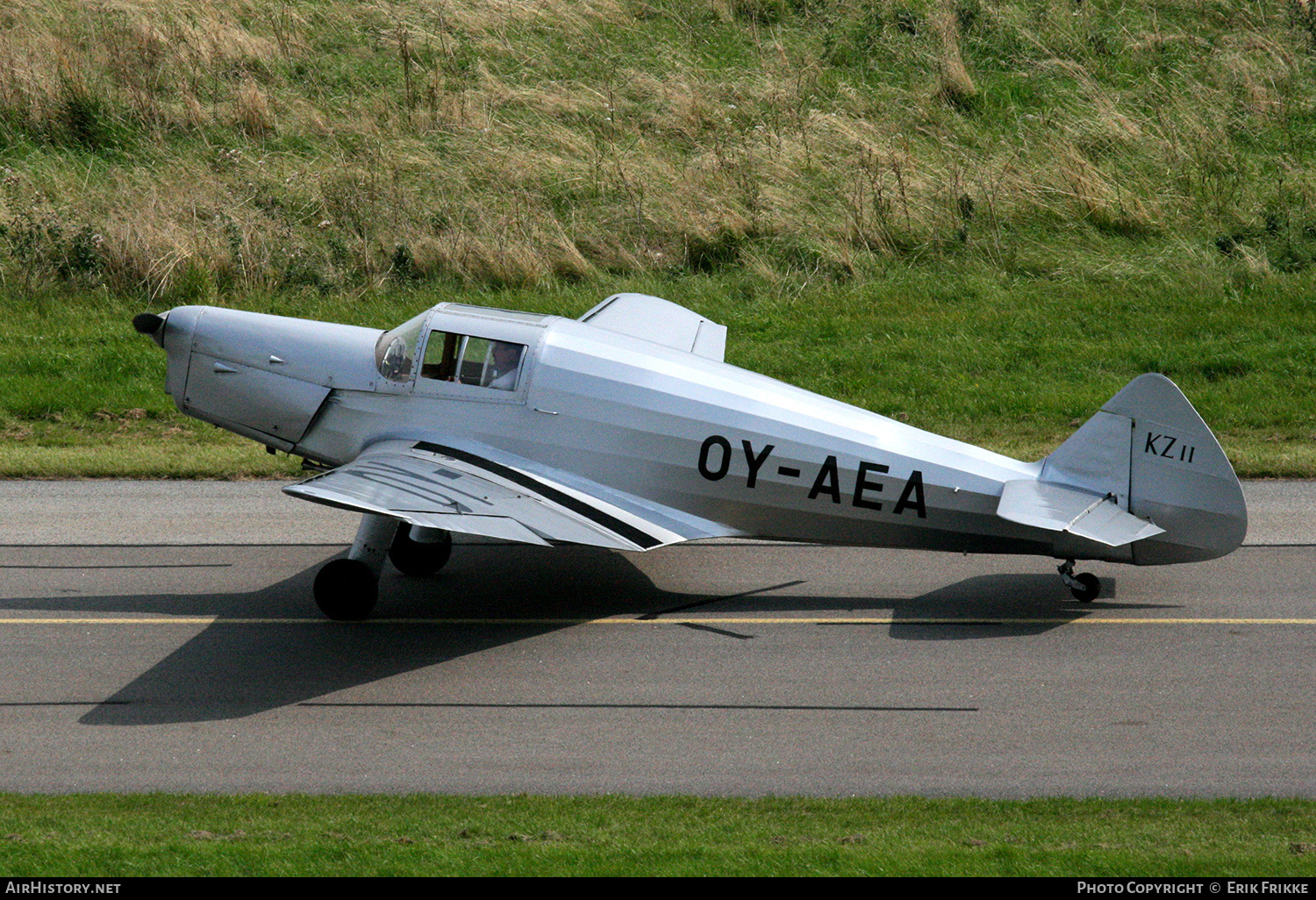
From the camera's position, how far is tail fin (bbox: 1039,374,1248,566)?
1050 cm

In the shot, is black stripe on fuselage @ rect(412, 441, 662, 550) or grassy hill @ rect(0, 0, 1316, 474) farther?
grassy hill @ rect(0, 0, 1316, 474)

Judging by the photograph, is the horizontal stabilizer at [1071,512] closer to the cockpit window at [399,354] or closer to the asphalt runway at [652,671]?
the asphalt runway at [652,671]

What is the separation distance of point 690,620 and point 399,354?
11.2 ft

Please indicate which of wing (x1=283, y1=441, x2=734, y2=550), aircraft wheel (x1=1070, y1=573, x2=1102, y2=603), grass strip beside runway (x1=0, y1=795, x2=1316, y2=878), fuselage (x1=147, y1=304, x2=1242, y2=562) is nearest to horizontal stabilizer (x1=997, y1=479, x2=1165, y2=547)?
fuselage (x1=147, y1=304, x2=1242, y2=562)

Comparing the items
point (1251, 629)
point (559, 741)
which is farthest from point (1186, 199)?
point (559, 741)

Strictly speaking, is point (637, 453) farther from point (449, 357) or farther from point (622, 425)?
point (449, 357)

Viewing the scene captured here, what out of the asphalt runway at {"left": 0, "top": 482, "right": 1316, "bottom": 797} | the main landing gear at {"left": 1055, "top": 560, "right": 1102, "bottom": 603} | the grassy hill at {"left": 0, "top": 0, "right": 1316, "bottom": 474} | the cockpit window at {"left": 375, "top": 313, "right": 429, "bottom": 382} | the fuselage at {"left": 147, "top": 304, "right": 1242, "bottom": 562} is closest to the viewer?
the asphalt runway at {"left": 0, "top": 482, "right": 1316, "bottom": 797}

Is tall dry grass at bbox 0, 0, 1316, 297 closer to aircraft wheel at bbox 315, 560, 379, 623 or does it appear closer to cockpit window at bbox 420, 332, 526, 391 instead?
cockpit window at bbox 420, 332, 526, 391

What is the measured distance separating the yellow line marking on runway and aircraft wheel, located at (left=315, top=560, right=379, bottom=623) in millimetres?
165

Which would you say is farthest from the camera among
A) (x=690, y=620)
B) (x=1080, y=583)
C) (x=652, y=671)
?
(x=1080, y=583)

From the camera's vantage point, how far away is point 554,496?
1096 centimetres

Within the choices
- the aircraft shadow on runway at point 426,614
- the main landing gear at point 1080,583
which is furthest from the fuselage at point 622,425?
the aircraft shadow on runway at point 426,614

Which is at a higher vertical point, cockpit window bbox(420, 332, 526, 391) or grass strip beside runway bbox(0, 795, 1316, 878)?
cockpit window bbox(420, 332, 526, 391)

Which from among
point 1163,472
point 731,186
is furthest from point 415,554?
point 731,186
